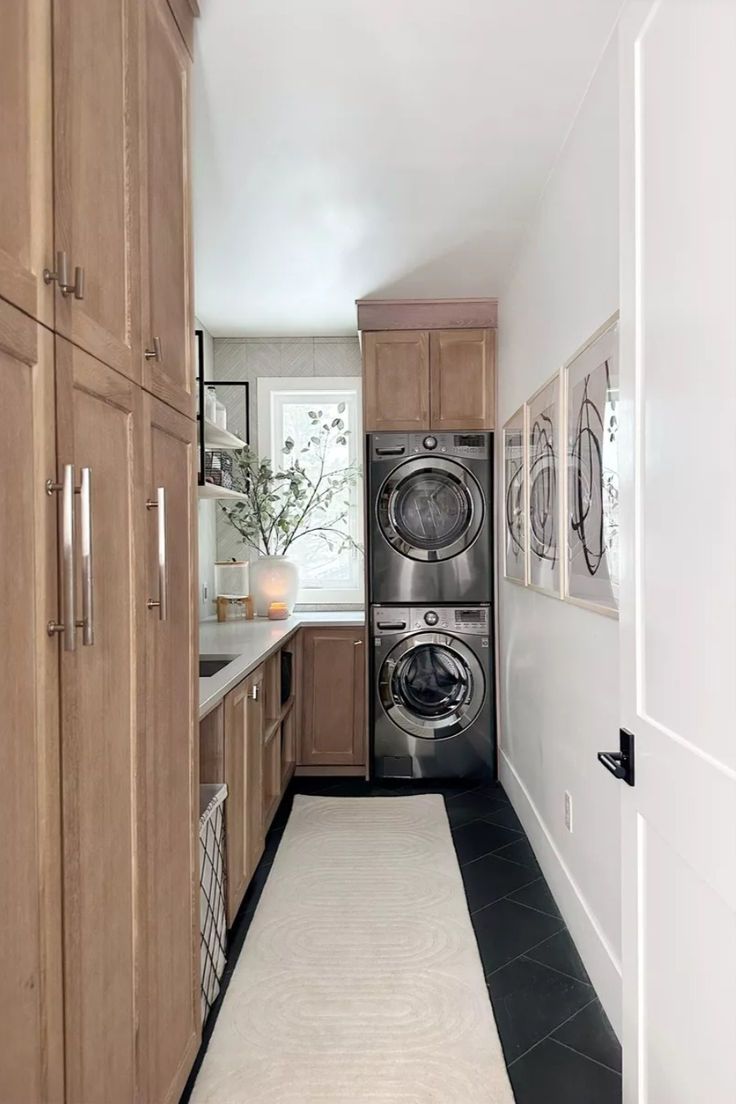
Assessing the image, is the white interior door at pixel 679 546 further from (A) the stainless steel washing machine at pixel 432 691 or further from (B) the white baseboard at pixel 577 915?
(A) the stainless steel washing machine at pixel 432 691

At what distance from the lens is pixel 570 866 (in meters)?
2.48

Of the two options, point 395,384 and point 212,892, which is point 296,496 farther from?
point 212,892

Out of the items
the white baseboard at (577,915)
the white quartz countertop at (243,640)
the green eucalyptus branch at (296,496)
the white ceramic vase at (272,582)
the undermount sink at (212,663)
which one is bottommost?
the white baseboard at (577,915)

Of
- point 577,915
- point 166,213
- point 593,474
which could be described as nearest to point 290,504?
point 593,474

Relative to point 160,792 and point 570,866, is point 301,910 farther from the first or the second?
point 160,792

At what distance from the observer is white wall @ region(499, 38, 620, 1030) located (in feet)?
6.54

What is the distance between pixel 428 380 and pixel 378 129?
183 cm

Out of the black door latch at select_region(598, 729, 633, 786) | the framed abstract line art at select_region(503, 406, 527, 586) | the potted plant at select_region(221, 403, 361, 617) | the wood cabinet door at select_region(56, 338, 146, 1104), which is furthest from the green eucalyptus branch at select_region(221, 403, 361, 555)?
the black door latch at select_region(598, 729, 633, 786)

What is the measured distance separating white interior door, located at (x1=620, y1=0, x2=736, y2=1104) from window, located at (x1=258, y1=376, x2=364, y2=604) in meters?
3.45

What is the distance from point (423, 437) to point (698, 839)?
321cm

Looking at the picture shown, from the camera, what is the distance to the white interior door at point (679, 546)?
92 cm

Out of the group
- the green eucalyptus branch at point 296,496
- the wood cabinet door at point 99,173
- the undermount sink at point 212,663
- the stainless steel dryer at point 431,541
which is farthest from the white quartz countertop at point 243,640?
the wood cabinet door at point 99,173

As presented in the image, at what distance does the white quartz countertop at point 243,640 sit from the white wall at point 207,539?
0.20m

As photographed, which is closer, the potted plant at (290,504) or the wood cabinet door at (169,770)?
the wood cabinet door at (169,770)
